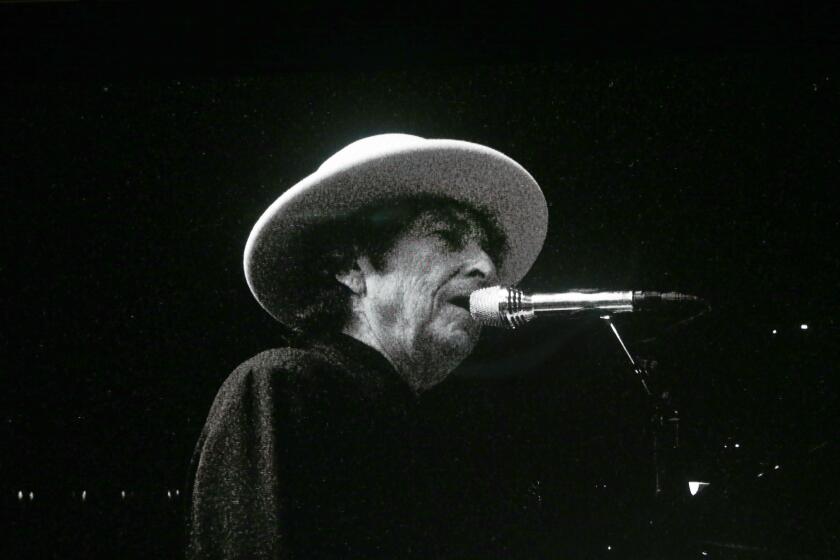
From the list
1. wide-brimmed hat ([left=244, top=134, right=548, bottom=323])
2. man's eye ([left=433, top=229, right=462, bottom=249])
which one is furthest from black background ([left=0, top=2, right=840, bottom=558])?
man's eye ([left=433, top=229, right=462, bottom=249])

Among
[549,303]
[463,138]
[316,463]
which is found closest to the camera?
[549,303]

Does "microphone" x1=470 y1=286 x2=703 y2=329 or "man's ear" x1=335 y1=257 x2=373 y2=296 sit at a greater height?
"man's ear" x1=335 y1=257 x2=373 y2=296

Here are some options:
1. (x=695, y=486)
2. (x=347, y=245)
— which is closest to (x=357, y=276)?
(x=347, y=245)

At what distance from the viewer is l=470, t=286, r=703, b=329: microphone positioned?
121 cm

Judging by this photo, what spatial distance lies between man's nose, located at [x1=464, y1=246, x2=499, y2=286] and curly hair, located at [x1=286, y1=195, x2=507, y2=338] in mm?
17

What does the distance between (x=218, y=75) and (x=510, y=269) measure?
807mm

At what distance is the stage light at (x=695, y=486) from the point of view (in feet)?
4.16

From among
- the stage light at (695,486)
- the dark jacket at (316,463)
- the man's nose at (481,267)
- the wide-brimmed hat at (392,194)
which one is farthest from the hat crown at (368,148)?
the stage light at (695,486)

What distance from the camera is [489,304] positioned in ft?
4.27

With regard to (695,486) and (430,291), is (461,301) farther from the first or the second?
(695,486)

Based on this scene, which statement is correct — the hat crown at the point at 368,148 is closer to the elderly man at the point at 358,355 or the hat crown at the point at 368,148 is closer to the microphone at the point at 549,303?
the elderly man at the point at 358,355

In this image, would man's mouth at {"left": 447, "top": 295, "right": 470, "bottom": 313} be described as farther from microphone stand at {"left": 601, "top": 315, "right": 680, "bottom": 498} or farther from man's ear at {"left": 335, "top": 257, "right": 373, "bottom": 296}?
microphone stand at {"left": 601, "top": 315, "right": 680, "bottom": 498}

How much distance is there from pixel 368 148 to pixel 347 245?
0.20 metres

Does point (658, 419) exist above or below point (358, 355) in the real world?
below
